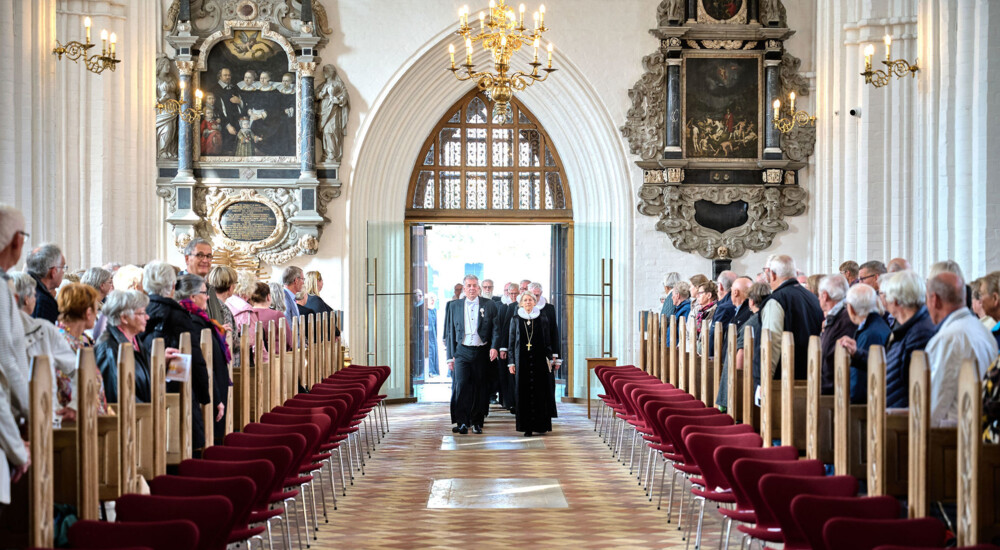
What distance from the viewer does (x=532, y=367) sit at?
38.5 ft

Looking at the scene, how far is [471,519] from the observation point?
7.29 metres

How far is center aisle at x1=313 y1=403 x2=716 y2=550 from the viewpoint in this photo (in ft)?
22.1

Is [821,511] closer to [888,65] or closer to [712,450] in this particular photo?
[712,450]

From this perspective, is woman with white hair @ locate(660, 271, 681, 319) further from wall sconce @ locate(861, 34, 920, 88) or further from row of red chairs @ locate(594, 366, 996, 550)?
row of red chairs @ locate(594, 366, 996, 550)

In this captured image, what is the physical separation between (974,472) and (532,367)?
817 cm

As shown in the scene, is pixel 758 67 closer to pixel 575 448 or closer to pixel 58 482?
pixel 575 448

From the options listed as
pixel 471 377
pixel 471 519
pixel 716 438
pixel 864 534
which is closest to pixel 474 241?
pixel 471 377

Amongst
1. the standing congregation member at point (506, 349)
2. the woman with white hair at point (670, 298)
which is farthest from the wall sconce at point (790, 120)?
the standing congregation member at point (506, 349)

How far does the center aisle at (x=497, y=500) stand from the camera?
6.75 metres

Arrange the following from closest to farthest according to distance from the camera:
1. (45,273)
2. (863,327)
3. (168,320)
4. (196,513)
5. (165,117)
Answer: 1. (196,513)
2. (863,327)
3. (45,273)
4. (168,320)
5. (165,117)

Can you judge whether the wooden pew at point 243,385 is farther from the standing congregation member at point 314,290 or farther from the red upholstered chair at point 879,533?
the red upholstered chair at point 879,533

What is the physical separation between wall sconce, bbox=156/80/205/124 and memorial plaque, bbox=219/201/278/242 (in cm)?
123

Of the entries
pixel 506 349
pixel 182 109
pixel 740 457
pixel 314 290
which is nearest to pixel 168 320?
pixel 740 457

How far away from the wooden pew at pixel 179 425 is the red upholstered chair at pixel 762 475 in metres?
2.68
